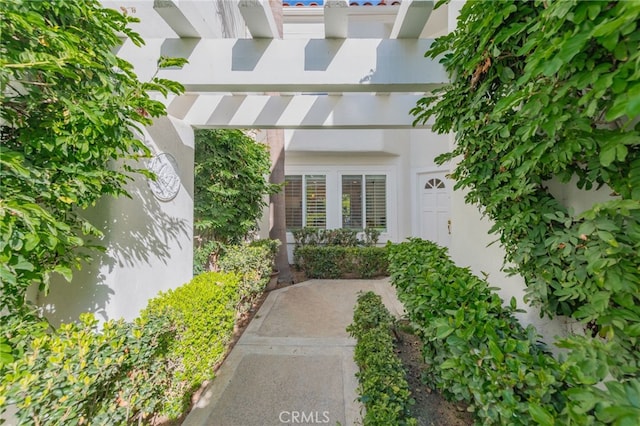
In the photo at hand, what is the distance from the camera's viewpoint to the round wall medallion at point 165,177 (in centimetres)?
323

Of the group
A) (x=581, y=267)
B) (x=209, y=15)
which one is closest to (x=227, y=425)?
(x=581, y=267)

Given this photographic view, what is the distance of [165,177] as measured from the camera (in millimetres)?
3377

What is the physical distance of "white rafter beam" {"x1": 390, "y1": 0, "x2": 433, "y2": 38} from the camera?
7.82 ft

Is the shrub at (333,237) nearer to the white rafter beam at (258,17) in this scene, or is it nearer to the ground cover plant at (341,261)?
the ground cover plant at (341,261)

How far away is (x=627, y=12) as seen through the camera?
0.81 metres

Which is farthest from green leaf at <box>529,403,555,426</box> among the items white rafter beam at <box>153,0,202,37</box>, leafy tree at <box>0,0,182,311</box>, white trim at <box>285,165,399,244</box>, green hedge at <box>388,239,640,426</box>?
white trim at <box>285,165,399,244</box>

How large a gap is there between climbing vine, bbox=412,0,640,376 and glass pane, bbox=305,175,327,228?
703cm

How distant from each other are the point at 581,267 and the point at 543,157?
633mm

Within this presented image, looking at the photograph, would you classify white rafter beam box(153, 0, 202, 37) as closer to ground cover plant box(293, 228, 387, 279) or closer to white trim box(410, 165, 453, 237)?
ground cover plant box(293, 228, 387, 279)

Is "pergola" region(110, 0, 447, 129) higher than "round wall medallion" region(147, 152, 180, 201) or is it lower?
higher

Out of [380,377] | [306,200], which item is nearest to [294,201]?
[306,200]

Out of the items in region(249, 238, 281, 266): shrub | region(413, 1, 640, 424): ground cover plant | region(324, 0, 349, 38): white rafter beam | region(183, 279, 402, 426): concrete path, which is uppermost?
region(324, 0, 349, 38): white rafter beam

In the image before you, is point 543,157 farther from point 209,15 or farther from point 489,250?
point 209,15

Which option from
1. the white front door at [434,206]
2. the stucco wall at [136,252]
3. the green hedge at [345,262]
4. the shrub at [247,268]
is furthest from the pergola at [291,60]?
the white front door at [434,206]
